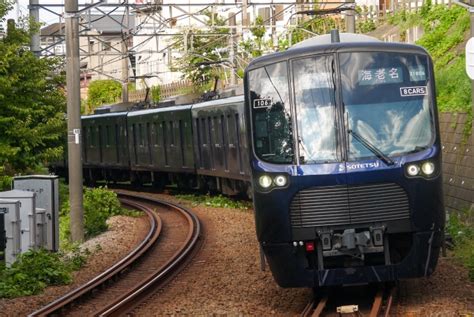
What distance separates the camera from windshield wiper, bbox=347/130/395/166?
34.3ft

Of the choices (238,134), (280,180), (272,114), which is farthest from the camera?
(238,134)

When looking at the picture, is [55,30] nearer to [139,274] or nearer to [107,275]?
[139,274]

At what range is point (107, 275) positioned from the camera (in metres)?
14.7

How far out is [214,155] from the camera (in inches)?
1086

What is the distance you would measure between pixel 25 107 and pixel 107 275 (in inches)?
354

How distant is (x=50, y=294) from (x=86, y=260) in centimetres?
319

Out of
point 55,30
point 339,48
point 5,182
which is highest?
point 55,30

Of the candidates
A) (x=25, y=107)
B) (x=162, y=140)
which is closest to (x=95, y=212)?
(x=25, y=107)

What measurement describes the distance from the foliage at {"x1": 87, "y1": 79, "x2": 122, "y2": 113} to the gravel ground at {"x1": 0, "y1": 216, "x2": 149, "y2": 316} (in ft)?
162

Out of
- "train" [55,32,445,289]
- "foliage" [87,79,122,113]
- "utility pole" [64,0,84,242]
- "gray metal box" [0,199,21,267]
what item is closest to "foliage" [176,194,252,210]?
"utility pole" [64,0,84,242]

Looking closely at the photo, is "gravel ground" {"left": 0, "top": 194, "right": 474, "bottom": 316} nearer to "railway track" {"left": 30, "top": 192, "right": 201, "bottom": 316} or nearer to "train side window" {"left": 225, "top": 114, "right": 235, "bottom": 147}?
"railway track" {"left": 30, "top": 192, "right": 201, "bottom": 316}

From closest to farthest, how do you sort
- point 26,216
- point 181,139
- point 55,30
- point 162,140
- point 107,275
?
point 107,275
point 26,216
point 181,139
point 162,140
point 55,30

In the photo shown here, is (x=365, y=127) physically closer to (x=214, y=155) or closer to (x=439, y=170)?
(x=439, y=170)

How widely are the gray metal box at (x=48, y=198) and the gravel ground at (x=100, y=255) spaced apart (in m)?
0.70
